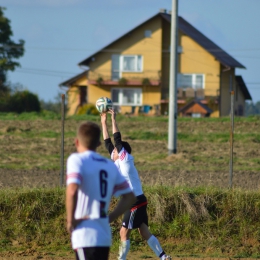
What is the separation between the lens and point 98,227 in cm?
525

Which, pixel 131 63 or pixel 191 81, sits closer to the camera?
pixel 191 81

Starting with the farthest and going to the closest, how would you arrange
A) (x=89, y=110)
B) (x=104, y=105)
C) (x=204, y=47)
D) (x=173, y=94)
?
(x=204, y=47)
(x=89, y=110)
(x=173, y=94)
(x=104, y=105)

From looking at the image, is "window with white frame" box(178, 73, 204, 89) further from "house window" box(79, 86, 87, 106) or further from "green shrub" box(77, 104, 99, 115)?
"house window" box(79, 86, 87, 106)

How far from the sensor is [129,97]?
161ft

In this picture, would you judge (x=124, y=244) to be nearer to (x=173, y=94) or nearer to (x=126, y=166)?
(x=126, y=166)

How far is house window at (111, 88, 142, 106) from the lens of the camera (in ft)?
161

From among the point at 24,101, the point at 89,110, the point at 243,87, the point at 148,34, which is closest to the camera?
the point at 89,110

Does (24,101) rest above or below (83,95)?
below

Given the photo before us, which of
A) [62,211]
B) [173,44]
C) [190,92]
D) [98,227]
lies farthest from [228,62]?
[98,227]

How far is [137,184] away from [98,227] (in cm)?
305

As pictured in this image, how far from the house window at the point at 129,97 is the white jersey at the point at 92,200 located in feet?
143

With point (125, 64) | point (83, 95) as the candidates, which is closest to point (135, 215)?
point (125, 64)

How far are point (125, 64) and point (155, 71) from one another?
2583 mm

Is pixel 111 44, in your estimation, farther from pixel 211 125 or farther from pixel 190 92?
pixel 211 125
